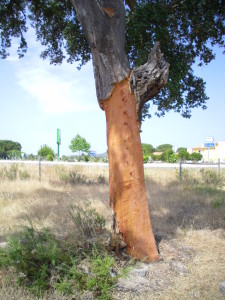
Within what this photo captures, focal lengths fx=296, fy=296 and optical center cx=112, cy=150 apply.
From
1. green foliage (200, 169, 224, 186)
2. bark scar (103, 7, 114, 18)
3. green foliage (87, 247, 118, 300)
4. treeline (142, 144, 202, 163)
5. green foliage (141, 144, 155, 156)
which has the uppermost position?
bark scar (103, 7, 114, 18)

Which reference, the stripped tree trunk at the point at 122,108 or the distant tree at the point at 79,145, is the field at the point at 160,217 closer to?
the stripped tree trunk at the point at 122,108

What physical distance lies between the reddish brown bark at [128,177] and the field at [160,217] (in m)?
0.38

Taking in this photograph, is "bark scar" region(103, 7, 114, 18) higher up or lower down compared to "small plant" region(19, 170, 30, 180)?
higher up

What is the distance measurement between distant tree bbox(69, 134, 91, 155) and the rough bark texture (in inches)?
1302

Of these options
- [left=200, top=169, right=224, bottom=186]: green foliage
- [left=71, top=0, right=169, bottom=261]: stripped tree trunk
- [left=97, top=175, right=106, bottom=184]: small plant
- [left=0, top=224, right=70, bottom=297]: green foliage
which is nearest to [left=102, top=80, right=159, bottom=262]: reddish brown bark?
[left=71, top=0, right=169, bottom=261]: stripped tree trunk

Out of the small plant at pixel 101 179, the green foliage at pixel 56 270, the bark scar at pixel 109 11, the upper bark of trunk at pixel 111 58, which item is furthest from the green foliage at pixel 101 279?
the small plant at pixel 101 179

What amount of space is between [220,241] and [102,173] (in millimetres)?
8900

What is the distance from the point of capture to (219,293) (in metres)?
3.35

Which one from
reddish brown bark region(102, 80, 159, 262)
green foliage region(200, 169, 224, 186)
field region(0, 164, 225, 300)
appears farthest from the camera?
green foliage region(200, 169, 224, 186)

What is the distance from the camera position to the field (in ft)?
11.3

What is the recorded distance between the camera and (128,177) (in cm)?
400

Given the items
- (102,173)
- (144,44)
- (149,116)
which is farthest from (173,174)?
(144,44)

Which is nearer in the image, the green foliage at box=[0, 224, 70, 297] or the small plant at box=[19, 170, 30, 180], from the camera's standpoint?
the green foliage at box=[0, 224, 70, 297]

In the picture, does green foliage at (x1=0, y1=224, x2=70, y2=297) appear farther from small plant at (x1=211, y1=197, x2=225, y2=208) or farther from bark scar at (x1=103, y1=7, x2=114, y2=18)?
small plant at (x1=211, y1=197, x2=225, y2=208)
